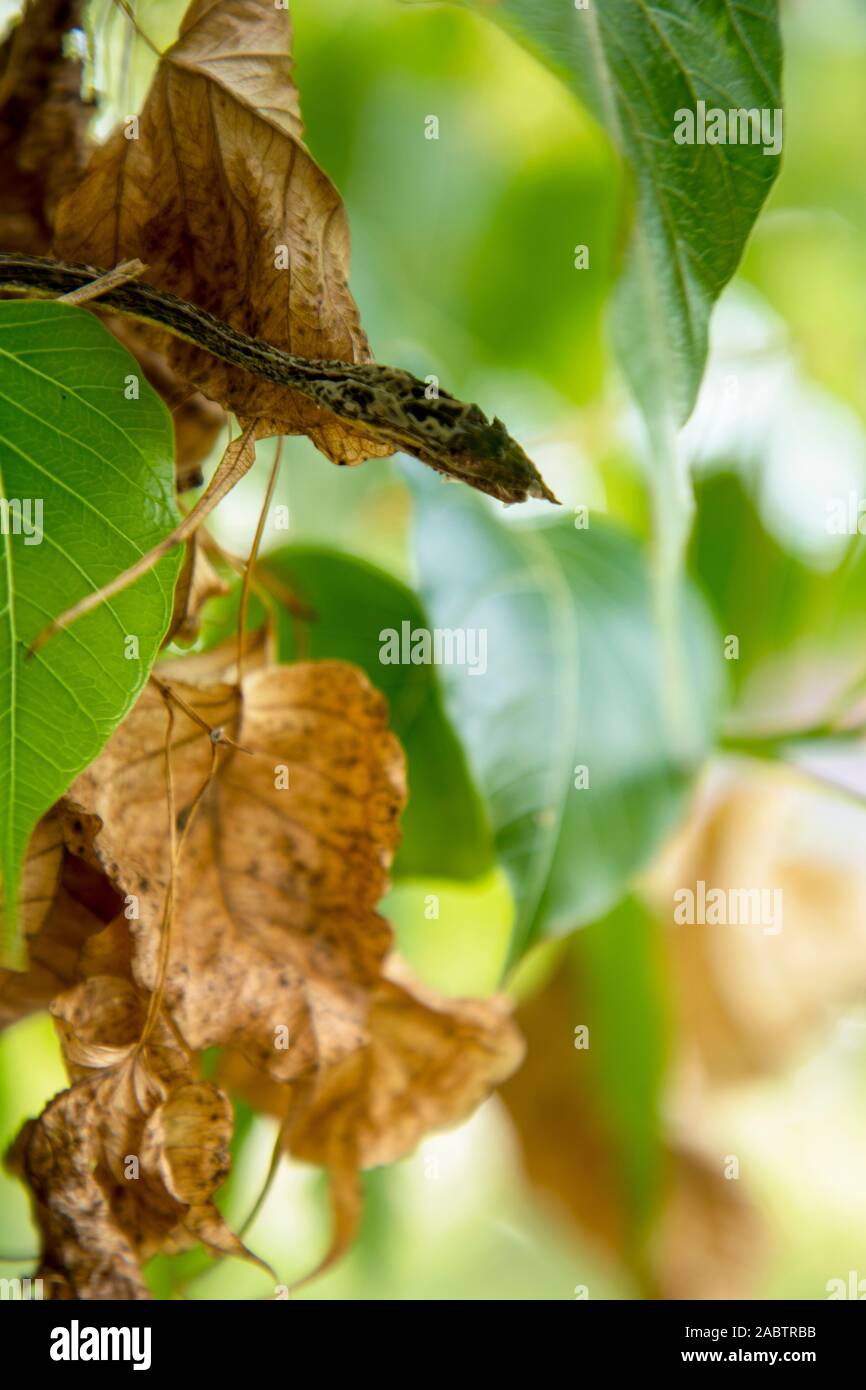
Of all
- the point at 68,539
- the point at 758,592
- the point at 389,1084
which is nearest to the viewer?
the point at 68,539

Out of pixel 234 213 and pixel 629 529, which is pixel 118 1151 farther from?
pixel 629 529

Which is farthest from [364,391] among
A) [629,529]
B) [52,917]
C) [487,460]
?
[629,529]

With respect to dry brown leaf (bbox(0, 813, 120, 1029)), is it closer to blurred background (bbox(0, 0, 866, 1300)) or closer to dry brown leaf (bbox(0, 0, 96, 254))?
dry brown leaf (bbox(0, 0, 96, 254))

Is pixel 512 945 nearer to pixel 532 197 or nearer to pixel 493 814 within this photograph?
pixel 493 814

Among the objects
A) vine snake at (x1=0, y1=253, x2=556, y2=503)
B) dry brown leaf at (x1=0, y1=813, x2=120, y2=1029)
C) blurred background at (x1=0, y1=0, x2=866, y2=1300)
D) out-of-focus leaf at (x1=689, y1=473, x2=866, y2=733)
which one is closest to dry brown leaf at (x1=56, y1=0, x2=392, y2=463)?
vine snake at (x1=0, y1=253, x2=556, y2=503)

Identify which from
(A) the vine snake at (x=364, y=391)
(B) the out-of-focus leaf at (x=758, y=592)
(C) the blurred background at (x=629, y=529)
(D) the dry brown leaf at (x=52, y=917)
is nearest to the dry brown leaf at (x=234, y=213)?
(A) the vine snake at (x=364, y=391)
